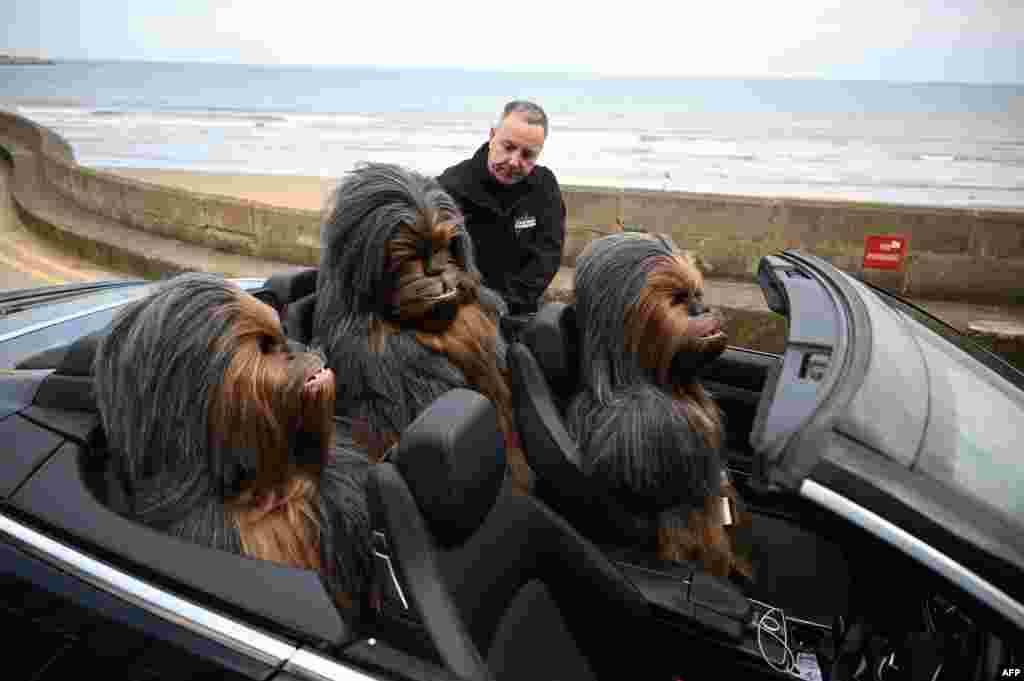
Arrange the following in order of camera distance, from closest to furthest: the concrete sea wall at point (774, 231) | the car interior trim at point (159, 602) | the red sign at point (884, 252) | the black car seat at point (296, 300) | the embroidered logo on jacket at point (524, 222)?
the car interior trim at point (159, 602)
the black car seat at point (296, 300)
the embroidered logo on jacket at point (524, 222)
the red sign at point (884, 252)
the concrete sea wall at point (774, 231)

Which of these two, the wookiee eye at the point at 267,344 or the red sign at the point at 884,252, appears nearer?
the wookiee eye at the point at 267,344

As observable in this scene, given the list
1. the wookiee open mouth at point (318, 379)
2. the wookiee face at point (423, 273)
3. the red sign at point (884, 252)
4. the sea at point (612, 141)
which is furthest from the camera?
the sea at point (612, 141)

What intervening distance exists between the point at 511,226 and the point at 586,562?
1717 millimetres

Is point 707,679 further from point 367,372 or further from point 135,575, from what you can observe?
point 135,575

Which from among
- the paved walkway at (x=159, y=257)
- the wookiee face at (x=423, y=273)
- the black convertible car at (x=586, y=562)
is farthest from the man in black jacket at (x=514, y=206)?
the paved walkway at (x=159, y=257)

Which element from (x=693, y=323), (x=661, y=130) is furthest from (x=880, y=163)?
(x=693, y=323)

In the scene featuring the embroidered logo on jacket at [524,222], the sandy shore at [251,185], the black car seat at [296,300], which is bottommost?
the sandy shore at [251,185]

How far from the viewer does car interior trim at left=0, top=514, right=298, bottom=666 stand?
4.30 feet

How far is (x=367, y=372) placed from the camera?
2119mm

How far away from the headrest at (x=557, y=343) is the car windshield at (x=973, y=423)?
3.12 ft

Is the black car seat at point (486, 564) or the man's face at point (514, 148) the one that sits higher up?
the man's face at point (514, 148)

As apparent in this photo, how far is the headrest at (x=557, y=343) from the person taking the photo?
2299 millimetres

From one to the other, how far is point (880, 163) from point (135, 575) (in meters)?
26.7

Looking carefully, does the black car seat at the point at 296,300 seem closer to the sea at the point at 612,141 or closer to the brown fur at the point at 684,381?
the brown fur at the point at 684,381
